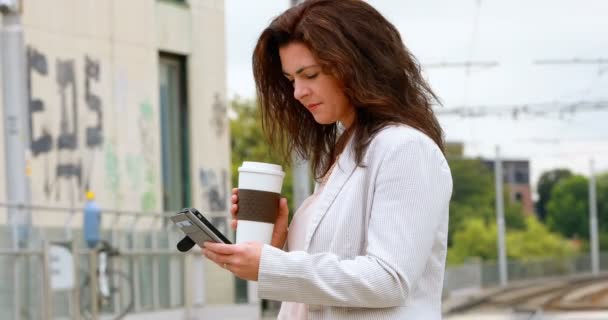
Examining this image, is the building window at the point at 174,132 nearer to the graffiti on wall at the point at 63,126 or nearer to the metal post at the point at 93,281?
the graffiti on wall at the point at 63,126

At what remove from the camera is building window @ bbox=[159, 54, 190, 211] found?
60.2ft

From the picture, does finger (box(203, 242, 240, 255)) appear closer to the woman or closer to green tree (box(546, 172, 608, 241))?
the woman

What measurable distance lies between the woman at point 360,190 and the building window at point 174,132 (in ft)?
50.3

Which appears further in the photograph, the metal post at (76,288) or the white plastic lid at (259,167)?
the metal post at (76,288)

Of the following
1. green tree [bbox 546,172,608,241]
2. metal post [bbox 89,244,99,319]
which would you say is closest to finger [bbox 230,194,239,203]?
metal post [bbox 89,244,99,319]

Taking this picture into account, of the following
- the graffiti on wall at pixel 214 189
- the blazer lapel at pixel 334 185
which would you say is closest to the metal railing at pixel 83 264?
the graffiti on wall at pixel 214 189

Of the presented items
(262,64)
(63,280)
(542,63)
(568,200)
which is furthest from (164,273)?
(568,200)

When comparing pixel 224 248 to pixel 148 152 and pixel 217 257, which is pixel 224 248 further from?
pixel 148 152

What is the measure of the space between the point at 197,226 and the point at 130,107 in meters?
14.7

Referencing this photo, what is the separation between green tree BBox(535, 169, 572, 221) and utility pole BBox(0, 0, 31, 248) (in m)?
127

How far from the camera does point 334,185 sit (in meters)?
2.90

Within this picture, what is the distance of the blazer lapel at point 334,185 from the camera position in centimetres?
286

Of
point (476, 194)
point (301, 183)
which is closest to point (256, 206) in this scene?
point (301, 183)

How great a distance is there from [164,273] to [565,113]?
34.9 meters
